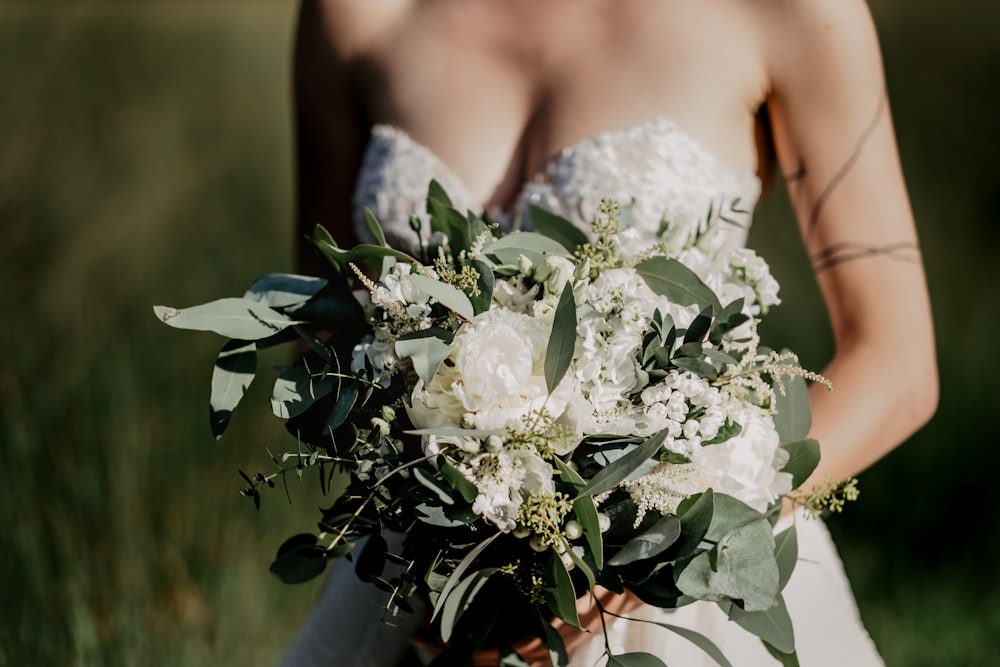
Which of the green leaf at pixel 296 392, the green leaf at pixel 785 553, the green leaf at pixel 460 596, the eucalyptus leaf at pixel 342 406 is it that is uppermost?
the eucalyptus leaf at pixel 342 406

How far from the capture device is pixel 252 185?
6.23 metres

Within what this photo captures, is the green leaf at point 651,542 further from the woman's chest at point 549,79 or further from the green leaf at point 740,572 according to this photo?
the woman's chest at point 549,79

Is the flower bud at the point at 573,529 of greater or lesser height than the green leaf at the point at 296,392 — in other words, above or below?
below

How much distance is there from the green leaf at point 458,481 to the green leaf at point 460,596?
0.14 meters

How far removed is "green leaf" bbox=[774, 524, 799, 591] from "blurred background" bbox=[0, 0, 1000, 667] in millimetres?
2011

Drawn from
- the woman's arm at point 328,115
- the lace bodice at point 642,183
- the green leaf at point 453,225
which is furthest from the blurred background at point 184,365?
the green leaf at point 453,225

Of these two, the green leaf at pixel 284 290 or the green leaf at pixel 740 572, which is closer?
the green leaf at pixel 740 572

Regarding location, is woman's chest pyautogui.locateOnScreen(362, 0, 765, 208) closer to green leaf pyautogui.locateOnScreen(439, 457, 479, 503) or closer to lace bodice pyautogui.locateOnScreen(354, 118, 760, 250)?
lace bodice pyautogui.locateOnScreen(354, 118, 760, 250)

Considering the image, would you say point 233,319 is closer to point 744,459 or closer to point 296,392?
point 296,392

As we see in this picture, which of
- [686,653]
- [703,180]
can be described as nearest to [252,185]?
[703,180]

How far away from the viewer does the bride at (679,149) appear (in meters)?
1.85

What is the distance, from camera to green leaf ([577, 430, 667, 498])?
118 cm

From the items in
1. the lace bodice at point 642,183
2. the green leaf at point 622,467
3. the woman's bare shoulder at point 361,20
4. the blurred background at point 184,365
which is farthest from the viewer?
the blurred background at point 184,365

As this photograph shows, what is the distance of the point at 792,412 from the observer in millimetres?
1474
